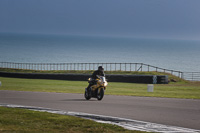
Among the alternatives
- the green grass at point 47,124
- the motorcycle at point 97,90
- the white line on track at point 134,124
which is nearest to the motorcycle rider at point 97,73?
the motorcycle at point 97,90

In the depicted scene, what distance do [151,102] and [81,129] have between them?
22.9 ft

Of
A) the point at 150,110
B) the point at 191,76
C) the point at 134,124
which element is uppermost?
the point at 191,76

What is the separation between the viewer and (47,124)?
1068 cm

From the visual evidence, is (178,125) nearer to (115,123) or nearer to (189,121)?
(189,121)

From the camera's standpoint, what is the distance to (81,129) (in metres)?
10.1

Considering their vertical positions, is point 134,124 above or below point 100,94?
below

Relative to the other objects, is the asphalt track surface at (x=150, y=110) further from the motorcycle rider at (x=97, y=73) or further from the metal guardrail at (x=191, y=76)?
the metal guardrail at (x=191, y=76)

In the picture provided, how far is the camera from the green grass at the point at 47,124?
9938mm

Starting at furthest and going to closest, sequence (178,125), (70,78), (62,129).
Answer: (70,78) < (178,125) < (62,129)

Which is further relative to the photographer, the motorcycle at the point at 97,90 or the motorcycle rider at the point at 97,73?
the motorcycle rider at the point at 97,73

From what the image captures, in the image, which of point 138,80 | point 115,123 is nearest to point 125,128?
point 115,123

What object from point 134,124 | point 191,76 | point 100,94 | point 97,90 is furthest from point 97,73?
point 191,76

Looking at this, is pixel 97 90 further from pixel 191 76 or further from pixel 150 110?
pixel 191 76

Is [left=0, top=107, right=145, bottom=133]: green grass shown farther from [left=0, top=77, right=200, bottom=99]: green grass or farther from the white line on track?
[left=0, top=77, right=200, bottom=99]: green grass
